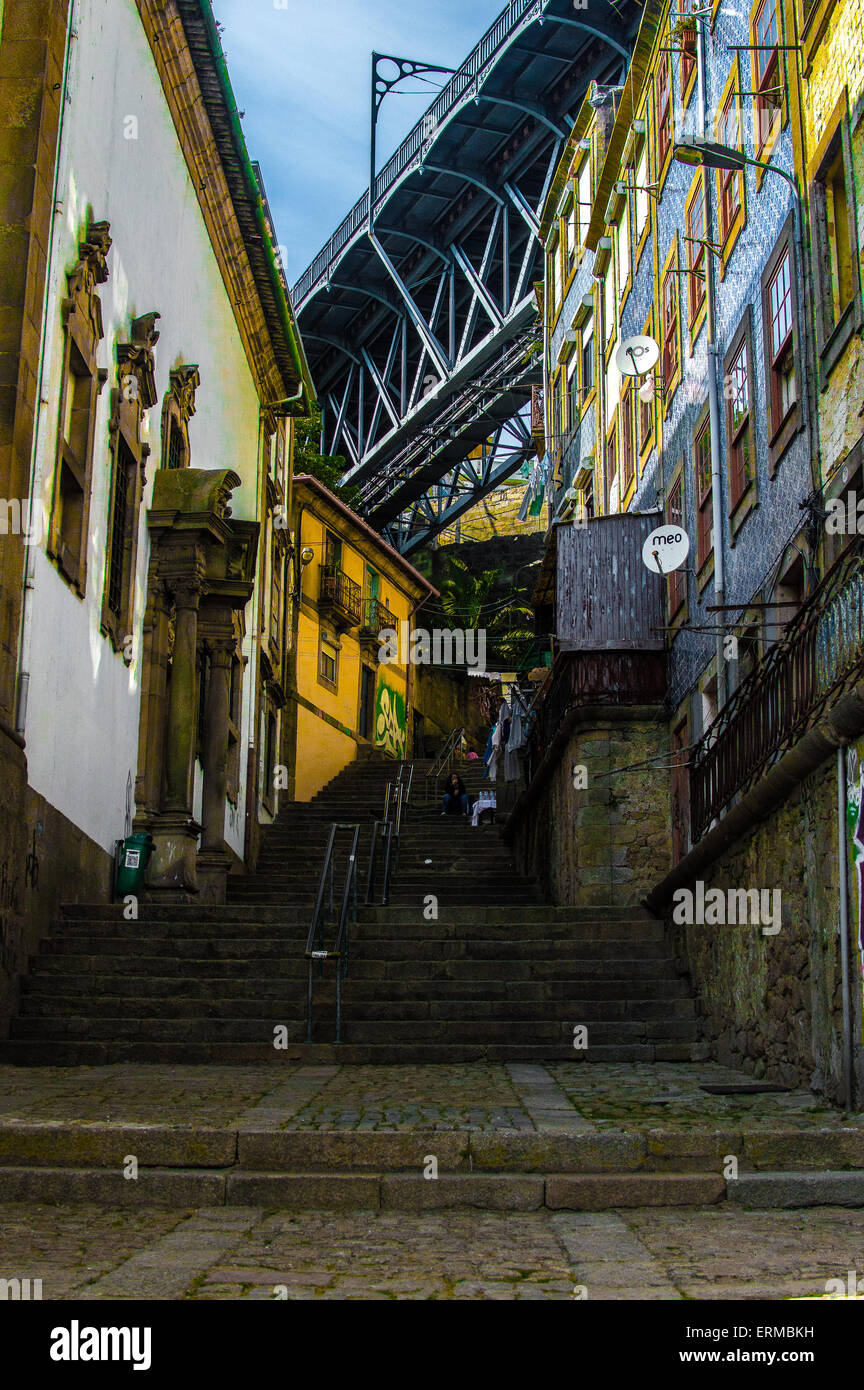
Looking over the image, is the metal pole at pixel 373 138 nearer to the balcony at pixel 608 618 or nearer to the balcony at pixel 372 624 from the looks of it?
the balcony at pixel 372 624

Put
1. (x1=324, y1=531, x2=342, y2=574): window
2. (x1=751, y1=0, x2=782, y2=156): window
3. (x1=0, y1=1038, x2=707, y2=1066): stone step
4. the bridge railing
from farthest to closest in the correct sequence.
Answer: (x1=324, y1=531, x2=342, y2=574): window
the bridge railing
(x1=751, y1=0, x2=782, y2=156): window
(x1=0, y1=1038, x2=707, y2=1066): stone step

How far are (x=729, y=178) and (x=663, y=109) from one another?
6.02 metres

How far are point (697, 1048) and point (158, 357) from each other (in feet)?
38.4

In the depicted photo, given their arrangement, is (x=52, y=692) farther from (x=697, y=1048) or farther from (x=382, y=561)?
(x=382, y=561)

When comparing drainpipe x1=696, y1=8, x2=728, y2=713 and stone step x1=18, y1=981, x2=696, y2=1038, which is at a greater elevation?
drainpipe x1=696, y1=8, x2=728, y2=713

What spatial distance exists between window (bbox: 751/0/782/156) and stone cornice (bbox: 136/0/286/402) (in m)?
7.13

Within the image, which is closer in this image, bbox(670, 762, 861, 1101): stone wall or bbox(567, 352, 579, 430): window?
bbox(670, 762, 861, 1101): stone wall

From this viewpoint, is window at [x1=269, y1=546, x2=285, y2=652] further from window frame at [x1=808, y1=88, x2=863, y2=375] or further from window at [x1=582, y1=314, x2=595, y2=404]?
window frame at [x1=808, y1=88, x2=863, y2=375]

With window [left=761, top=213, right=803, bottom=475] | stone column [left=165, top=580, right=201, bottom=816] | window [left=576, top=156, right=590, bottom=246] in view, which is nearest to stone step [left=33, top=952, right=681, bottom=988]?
stone column [left=165, top=580, right=201, bottom=816]

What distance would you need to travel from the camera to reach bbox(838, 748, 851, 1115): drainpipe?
8.25 meters

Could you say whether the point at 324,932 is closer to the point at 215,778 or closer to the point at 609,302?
the point at 215,778

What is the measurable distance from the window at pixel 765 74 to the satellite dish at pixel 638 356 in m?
5.17

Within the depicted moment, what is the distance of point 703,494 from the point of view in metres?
18.1

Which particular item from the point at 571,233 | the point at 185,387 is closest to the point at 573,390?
the point at 571,233
